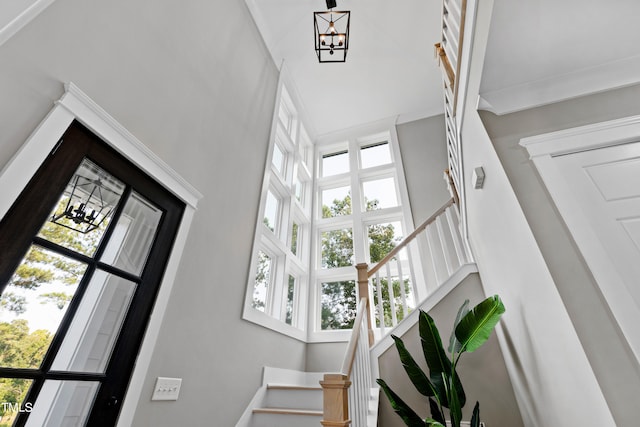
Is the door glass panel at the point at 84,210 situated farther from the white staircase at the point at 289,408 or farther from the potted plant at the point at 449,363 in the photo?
the potted plant at the point at 449,363

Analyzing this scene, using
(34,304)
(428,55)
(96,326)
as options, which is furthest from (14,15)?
(428,55)

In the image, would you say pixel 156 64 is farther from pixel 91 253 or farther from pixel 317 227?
pixel 317 227

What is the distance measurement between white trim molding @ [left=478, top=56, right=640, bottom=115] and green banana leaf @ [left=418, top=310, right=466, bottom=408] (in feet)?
5.26

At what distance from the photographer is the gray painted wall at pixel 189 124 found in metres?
1.54

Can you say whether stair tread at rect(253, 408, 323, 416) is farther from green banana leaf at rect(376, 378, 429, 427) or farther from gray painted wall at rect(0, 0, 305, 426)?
green banana leaf at rect(376, 378, 429, 427)

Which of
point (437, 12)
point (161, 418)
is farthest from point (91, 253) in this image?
point (437, 12)

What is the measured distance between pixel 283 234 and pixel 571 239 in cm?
344

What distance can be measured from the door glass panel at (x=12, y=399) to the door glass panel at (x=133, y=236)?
61cm

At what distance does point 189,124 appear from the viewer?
2.52 meters

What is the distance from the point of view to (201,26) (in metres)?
2.88

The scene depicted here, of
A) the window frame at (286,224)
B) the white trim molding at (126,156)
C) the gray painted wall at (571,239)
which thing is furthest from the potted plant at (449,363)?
the white trim molding at (126,156)

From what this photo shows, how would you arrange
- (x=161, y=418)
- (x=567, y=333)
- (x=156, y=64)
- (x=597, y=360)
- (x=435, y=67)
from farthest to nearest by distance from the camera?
(x=435, y=67)
(x=156, y=64)
(x=161, y=418)
(x=567, y=333)
(x=597, y=360)

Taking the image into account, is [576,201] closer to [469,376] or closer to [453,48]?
[453,48]

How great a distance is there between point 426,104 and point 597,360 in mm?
5356
